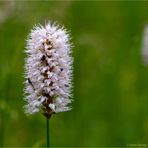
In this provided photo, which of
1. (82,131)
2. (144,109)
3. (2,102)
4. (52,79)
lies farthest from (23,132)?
(52,79)

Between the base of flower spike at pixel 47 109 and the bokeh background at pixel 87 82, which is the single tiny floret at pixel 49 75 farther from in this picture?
the bokeh background at pixel 87 82

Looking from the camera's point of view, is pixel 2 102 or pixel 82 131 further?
pixel 82 131

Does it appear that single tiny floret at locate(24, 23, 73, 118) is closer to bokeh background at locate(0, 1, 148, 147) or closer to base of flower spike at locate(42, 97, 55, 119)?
base of flower spike at locate(42, 97, 55, 119)

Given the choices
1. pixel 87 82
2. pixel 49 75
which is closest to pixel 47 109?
pixel 49 75

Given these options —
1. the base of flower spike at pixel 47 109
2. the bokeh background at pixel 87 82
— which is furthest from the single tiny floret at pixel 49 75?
the bokeh background at pixel 87 82

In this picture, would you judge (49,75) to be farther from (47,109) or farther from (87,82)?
(87,82)

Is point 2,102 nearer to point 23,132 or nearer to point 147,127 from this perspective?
point 147,127

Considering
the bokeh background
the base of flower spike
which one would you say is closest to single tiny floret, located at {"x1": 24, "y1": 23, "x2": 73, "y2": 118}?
the base of flower spike
